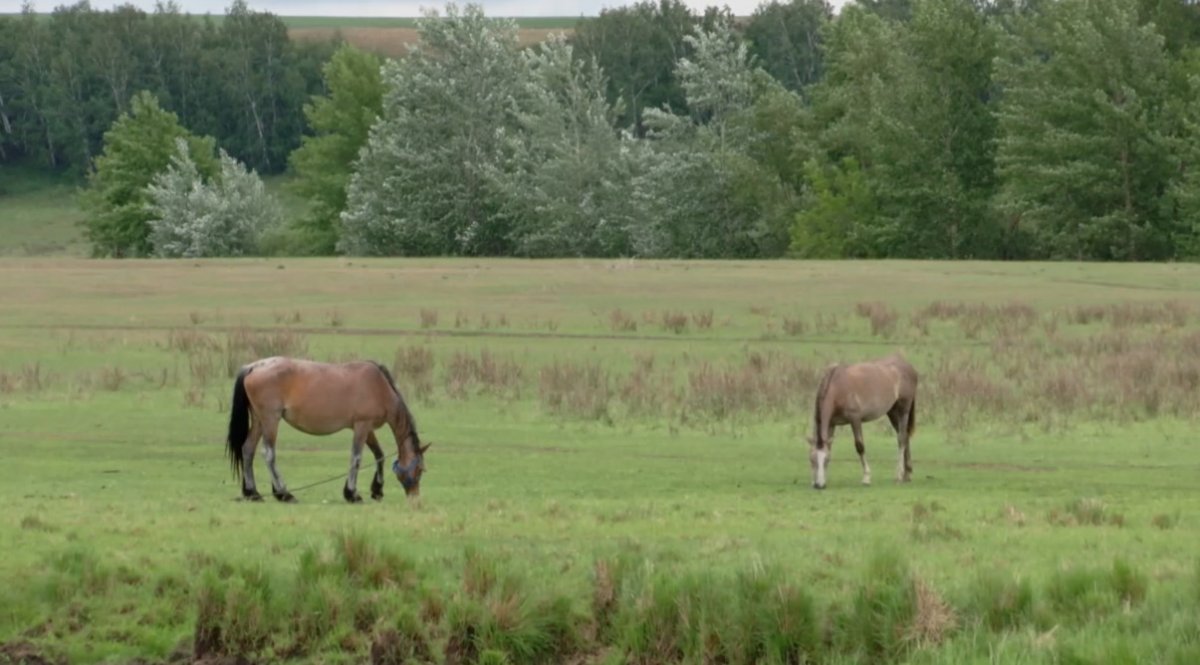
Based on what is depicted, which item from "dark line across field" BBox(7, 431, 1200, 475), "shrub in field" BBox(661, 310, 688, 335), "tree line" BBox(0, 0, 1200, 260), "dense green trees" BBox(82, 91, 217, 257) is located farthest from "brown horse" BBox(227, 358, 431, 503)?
"dense green trees" BBox(82, 91, 217, 257)

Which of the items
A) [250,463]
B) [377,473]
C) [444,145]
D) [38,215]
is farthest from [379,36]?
[250,463]

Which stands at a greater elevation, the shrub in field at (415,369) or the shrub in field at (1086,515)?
the shrub in field at (1086,515)

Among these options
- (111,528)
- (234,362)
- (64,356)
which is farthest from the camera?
(64,356)

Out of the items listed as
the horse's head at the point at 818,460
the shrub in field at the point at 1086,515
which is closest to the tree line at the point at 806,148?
the horse's head at the point at 818,460

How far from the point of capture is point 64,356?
1321 inches

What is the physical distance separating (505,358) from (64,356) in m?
7.95

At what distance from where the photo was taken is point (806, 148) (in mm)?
85875

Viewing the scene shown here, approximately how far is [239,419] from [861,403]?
650 centimetres

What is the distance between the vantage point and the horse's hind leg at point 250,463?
18.2 m

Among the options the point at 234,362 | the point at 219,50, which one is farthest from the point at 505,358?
the point at 219,50

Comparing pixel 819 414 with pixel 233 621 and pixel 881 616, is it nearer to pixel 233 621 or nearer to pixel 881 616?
pixel 881 616

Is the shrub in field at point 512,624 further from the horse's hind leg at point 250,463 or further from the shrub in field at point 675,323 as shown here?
the shrub in field at point 675,323

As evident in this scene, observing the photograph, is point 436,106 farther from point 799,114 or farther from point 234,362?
point 234,362

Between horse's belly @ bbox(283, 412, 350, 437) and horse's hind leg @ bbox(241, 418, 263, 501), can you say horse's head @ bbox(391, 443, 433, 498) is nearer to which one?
horse's belly @ bbox(283, 412, 350, 437)
